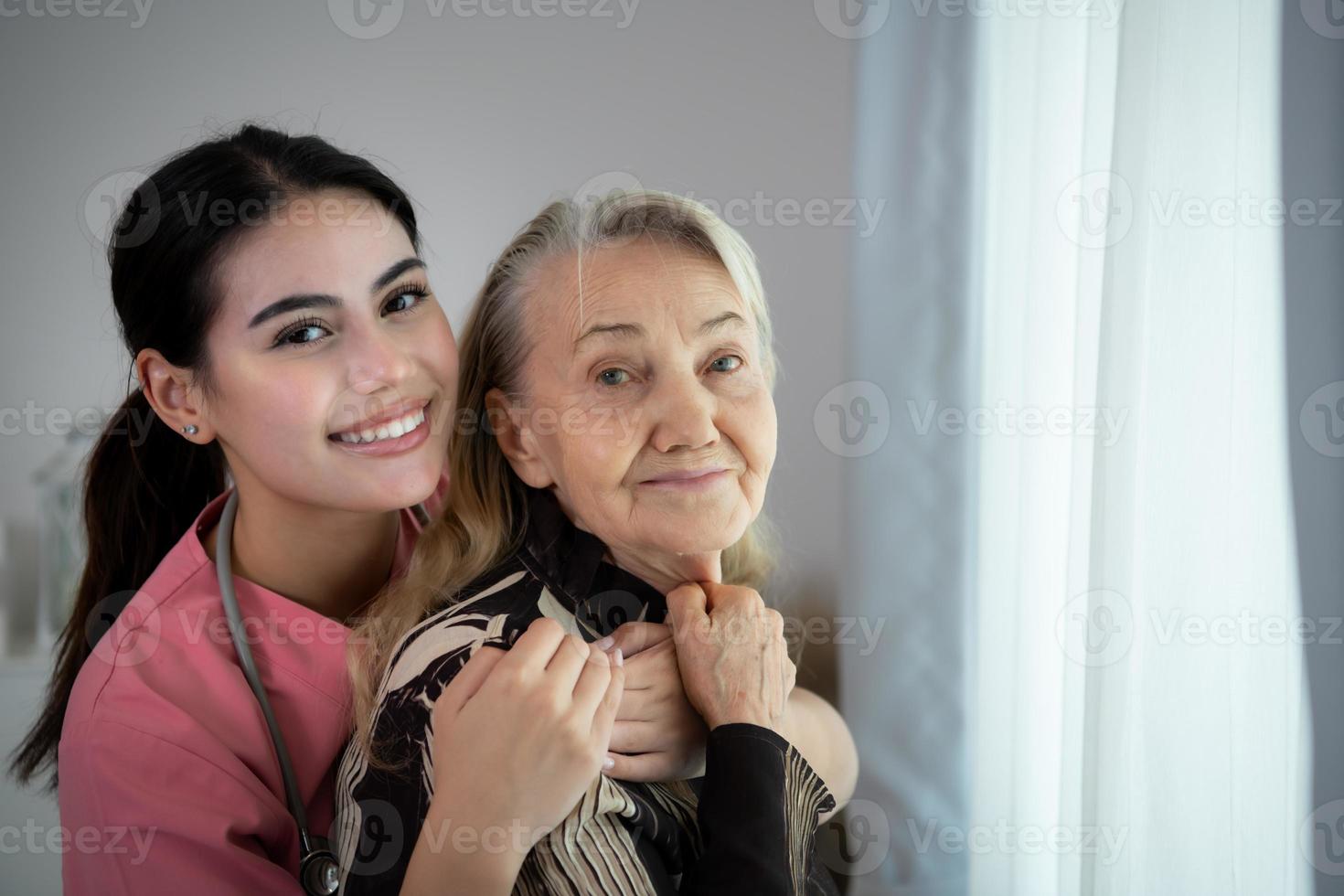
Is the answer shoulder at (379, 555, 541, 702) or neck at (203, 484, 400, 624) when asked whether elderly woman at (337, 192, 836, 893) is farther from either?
neck at (203, 484, 400, 624)

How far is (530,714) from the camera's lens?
38.8 inches

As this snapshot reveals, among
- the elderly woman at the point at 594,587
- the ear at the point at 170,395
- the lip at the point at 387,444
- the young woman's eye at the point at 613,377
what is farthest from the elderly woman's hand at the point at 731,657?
the ear at the point at 170,395

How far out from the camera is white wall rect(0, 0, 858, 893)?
2.52 meters

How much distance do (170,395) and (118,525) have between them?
0.36m

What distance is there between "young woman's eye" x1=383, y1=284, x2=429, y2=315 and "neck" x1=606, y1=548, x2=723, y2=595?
0.47m

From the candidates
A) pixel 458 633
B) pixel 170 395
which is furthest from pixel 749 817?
pixel 170 395

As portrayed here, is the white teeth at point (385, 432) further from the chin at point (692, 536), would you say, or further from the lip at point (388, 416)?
the chin at point (692, 536)

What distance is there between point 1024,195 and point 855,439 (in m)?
0.69

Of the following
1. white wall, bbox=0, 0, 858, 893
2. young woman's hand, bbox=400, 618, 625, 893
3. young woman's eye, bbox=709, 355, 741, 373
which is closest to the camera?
young woman's hand, bbox=400, 618, 625, 893

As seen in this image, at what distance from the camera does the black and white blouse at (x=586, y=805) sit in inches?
40.2

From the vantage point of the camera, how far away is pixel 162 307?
1.36m

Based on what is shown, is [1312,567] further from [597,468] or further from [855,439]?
[855,439]

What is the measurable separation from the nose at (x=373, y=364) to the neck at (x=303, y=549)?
0.25 meters

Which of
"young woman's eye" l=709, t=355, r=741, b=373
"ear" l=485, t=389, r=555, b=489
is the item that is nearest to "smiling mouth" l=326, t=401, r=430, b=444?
"ear" l=485, t=389, r=555, b=489
